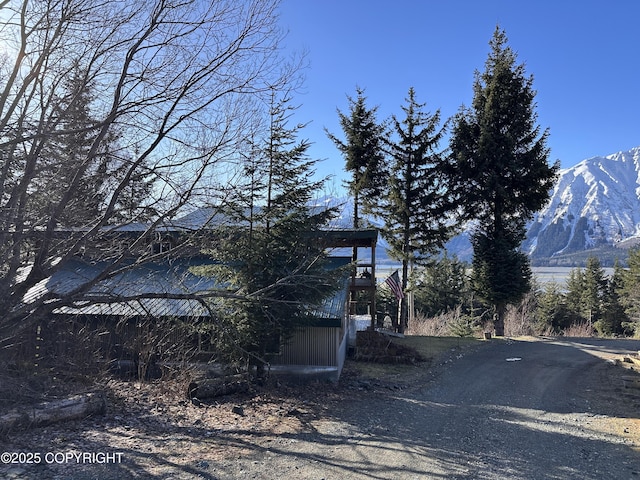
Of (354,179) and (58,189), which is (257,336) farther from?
(354,179)

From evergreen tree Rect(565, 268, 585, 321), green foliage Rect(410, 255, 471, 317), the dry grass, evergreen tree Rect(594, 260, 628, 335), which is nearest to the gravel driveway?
the dry grass

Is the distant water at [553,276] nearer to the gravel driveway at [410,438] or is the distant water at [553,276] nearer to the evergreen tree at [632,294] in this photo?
the evergreen tree at [632,294]

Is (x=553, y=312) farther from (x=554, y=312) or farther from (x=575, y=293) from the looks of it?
(x=575, y=293)

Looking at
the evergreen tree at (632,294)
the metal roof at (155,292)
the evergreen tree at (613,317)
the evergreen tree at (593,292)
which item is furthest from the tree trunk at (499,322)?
the evergreen tree at (593,292)

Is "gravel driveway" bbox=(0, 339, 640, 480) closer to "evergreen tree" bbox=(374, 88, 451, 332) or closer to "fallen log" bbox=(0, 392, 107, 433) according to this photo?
"fallen log" bbox=(0, 392, 107, 433)

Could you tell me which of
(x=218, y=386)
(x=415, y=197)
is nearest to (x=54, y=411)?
(x=218, y=386)

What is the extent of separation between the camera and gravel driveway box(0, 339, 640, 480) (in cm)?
547

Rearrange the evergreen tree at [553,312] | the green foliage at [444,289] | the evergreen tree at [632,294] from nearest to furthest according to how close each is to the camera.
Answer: the evergreen tree at [632,294] → the green foliage at [444,289] → the evergreen tree at [553,312]

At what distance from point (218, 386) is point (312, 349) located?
10.2 ft

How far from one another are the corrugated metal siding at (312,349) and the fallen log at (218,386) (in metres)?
1.96

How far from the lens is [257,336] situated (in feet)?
31.0

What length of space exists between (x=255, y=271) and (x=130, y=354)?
17.9 feet

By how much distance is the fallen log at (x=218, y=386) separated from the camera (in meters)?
8.82

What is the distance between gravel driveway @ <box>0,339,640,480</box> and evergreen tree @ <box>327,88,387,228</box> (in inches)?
506
